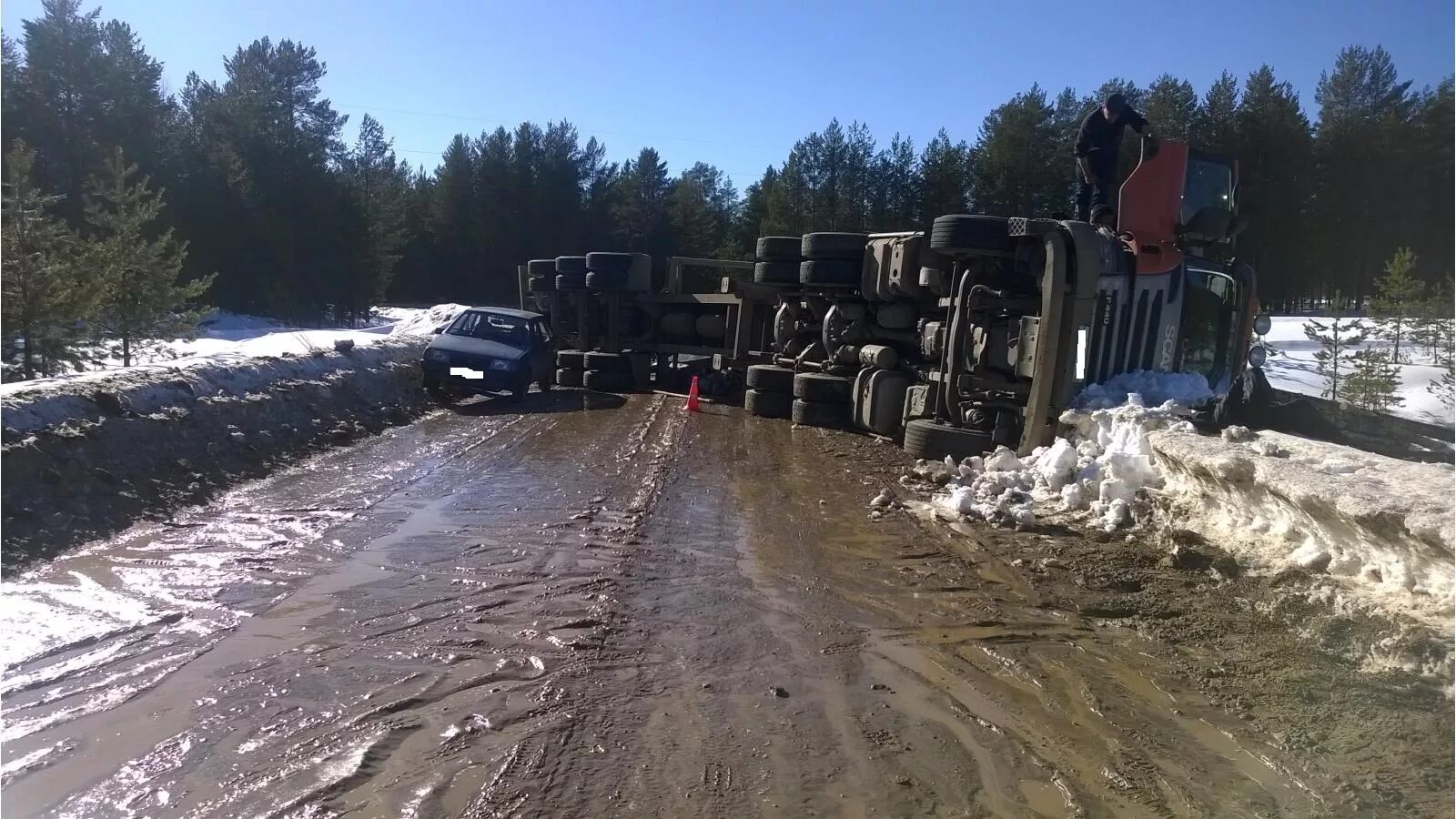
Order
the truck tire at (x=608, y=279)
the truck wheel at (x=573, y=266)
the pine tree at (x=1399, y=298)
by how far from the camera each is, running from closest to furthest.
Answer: the pine tree at (x=1399, y=298)
the truck tire at (x=608, y=279)
the truck wheel at (x=573, y=266)

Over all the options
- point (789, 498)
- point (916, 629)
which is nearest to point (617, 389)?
point (789, 498)

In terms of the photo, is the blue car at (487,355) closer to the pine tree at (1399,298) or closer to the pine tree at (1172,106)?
the pine tree at (1399,298)

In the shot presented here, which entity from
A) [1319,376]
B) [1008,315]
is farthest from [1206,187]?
[1319,376]

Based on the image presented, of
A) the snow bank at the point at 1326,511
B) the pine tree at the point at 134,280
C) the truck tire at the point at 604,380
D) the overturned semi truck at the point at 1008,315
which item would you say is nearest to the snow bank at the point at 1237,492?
the snow bank at the point at 1326,511

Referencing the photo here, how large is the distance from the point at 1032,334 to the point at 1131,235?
1661 millimetres

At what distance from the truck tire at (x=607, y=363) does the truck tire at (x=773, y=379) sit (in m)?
3.97

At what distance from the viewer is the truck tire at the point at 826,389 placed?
13258 millimetres

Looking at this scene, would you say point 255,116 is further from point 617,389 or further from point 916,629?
point 916,629

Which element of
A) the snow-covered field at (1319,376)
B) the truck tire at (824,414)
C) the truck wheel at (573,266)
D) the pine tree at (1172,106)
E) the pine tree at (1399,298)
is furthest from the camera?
the pine tree at (1172,106)

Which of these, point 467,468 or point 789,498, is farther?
point 467,468

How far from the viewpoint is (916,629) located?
512 centimetres

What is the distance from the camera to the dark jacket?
10.3 metres

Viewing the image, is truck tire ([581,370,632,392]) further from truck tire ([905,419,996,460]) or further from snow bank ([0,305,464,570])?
truck tire ([905,419,996,460])

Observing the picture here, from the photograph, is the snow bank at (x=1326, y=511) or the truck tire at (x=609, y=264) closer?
the snow bank at (x=1326, y=511)
